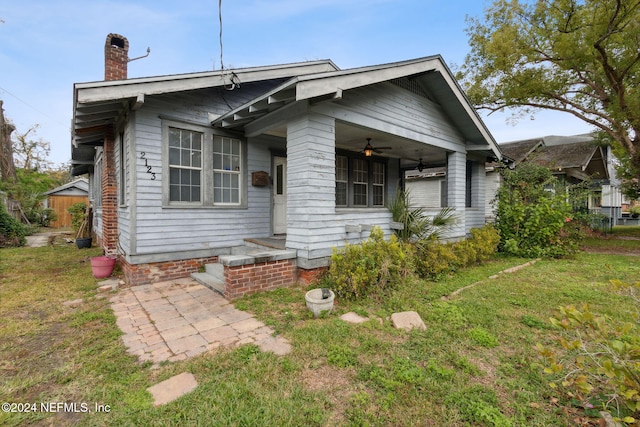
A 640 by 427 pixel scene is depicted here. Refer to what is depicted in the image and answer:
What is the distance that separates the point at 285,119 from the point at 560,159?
1742 centimetres

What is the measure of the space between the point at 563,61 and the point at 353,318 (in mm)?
13185

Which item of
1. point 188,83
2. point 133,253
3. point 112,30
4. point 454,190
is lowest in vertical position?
point 133,253

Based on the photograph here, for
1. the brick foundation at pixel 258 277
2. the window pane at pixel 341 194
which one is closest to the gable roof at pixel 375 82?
the brick foundation at pixel 258 277

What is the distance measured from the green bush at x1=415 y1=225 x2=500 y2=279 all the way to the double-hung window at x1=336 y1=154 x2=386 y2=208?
3344 millimetres

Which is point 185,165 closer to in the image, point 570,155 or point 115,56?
point 115,56

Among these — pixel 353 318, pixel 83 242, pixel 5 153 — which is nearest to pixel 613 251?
pixel 353 318

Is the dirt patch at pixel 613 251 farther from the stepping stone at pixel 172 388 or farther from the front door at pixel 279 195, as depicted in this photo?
the stepping stone at pixel 172 388

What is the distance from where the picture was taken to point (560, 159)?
1566 cm

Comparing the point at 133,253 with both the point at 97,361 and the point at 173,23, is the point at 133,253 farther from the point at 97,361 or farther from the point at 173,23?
the point at 173,23

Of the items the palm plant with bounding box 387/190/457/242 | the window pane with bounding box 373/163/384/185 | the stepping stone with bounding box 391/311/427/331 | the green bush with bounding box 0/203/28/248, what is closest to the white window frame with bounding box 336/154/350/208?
the window pane with bounding box 373/163/384/185

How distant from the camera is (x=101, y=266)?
580 centimetres

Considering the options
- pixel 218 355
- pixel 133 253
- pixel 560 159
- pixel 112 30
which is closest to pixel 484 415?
pixel 218 355

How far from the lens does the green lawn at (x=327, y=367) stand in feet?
6.81

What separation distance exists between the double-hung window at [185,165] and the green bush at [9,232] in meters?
9.94
